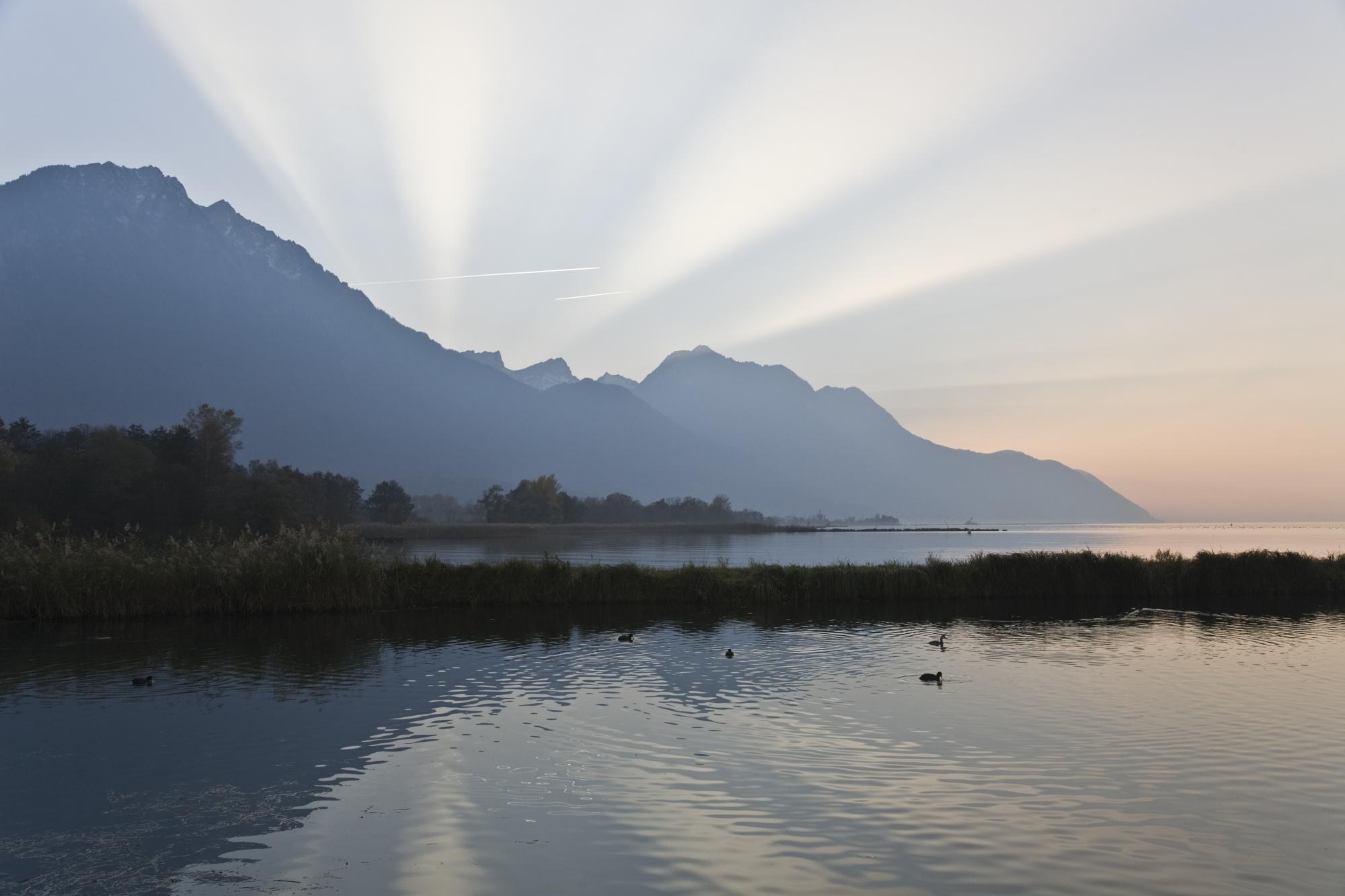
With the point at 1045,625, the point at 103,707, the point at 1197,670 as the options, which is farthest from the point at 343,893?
the point at 1045,625

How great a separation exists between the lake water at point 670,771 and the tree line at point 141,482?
5583 centimetres

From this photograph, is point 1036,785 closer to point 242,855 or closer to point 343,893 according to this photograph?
point 343,893

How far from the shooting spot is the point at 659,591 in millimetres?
40250

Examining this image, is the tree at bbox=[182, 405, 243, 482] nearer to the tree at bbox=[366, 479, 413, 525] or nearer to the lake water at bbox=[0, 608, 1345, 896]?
the tree at bbox=[366, 479, 413, 525]

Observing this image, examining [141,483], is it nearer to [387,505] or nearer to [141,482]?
[141,482]

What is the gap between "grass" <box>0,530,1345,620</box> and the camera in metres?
33.2

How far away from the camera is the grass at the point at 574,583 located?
33156 mm

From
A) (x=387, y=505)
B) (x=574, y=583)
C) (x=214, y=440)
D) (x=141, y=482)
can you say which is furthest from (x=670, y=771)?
(x=387, y=505)

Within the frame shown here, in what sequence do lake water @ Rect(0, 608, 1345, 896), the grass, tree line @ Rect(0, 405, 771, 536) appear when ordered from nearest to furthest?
lake water @ Rect(0, 608, 1345, 896) < the grass < tree line @ Rect(0, 405, 771, 536)

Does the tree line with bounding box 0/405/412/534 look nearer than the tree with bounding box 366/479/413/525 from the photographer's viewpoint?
Yes

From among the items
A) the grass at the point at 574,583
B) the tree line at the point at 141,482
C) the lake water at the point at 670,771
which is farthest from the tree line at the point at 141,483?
the lake water at the point at 670,771

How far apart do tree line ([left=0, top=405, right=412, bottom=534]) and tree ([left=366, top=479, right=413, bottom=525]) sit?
62.5 metres

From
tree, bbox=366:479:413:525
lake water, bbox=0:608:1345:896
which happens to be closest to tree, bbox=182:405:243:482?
tree, bbox=366:479:413:525

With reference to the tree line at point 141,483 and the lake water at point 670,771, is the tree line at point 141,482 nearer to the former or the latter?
the tree line at point 141,483
